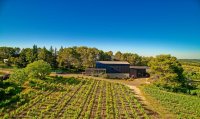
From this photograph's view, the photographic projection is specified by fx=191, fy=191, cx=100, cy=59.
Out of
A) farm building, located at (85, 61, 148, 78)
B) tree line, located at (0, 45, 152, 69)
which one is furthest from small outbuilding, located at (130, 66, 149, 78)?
tree line, located at (0, 45, 152, 69)

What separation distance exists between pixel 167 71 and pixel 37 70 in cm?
1659

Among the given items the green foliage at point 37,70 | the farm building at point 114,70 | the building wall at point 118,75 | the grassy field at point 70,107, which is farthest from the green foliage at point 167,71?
the green foliage at point 37,70

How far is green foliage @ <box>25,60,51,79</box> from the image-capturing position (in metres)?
23.5

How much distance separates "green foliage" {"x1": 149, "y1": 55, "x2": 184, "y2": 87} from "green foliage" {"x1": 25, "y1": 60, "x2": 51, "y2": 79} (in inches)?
565

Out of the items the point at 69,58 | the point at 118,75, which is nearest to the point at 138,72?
the point at 118,75

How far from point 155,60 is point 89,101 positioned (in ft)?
45.0

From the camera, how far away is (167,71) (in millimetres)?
24500

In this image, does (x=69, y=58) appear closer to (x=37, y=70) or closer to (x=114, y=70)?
(x=114, y=70)

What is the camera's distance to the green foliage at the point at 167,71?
2398cm

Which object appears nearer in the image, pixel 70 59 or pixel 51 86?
pixel 51 86

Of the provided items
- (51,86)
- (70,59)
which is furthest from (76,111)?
(70,59)

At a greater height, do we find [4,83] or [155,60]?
[155,60]

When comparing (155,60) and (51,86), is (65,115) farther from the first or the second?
(155,60)

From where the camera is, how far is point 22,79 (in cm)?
2083
